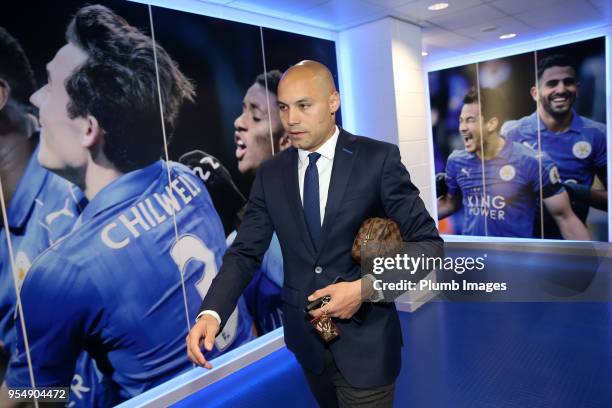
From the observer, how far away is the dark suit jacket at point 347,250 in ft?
4.09

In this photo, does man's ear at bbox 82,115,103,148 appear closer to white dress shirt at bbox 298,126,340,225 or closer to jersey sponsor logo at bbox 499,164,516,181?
white dress shirt at bbox 298,126,340,225

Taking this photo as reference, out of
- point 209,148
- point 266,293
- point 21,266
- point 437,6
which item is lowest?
point 266,293

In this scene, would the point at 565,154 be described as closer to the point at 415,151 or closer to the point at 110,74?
the point at 415,151

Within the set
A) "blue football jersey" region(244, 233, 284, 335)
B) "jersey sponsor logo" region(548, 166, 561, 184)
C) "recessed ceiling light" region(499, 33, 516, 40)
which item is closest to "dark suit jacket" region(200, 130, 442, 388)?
"blue football jersey" region(244, 233, 284, 335)

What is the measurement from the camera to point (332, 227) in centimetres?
125

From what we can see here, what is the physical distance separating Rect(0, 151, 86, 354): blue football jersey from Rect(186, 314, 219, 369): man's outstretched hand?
1.75m

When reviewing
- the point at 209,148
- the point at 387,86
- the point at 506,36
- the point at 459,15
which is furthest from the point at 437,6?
the point at 209,148

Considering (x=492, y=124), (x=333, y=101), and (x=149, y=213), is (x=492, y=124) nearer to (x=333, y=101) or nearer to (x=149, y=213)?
(x=149, y=213)

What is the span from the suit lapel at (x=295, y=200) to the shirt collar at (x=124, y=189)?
1.78m

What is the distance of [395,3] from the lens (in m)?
3.60

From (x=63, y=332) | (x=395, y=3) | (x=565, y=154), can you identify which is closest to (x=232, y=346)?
(x=63, y=332)

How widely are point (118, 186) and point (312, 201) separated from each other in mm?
1908

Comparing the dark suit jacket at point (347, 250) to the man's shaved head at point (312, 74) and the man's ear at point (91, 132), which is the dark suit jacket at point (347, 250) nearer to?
the man's shaved head at point (312, 74)

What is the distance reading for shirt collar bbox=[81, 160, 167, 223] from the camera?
2604 mm
